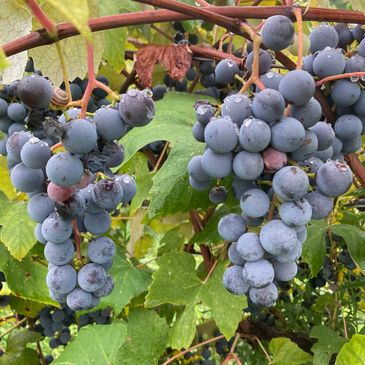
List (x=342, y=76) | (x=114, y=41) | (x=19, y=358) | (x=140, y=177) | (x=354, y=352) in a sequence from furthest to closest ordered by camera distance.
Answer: (x=19, y=358)
(x=140, y=177)
(x=114, y=41)
(x=354, y=352)
(x=342, y=76)

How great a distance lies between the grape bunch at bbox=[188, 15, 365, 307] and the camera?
635mm

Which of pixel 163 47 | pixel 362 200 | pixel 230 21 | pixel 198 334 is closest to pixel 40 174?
pixel 230 21

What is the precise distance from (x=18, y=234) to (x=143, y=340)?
0.41 metres

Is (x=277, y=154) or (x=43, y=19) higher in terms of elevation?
(x=43, y=19)

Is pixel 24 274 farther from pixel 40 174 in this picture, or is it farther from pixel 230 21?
pixel 230 21

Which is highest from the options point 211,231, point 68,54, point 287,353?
point 68,54

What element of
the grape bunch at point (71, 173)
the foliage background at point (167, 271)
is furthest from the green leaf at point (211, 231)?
the grape bunch at point (71, 173)

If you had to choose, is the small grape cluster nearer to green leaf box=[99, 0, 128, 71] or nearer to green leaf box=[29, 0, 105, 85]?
green leaf box=[99, 0, 128, 71]

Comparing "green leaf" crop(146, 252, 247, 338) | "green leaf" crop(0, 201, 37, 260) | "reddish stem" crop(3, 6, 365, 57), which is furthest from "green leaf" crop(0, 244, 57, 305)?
"reddish stem" crop(3, 6, 365, 57)

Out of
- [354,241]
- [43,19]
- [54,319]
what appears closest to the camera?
[43,19]

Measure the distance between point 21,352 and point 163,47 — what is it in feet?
3.56

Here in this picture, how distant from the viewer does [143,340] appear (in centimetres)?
132

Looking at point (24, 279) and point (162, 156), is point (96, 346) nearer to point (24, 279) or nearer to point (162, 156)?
point (24, 279)

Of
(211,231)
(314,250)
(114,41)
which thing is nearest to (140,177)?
(211,231)
